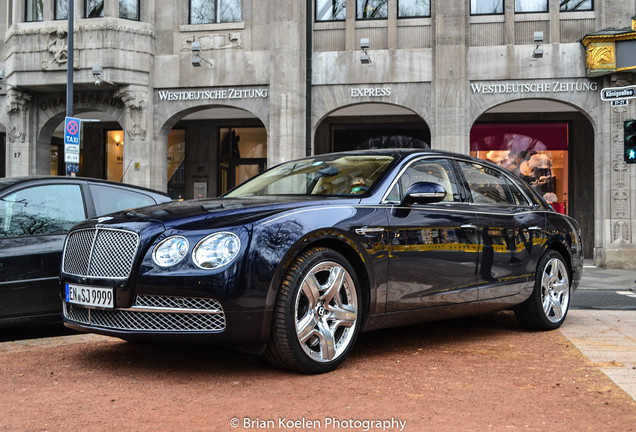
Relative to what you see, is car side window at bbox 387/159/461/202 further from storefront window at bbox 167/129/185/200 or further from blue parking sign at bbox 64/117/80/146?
storefront window at bbox 167/129/185/200

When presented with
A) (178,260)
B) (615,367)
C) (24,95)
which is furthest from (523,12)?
(178,260)

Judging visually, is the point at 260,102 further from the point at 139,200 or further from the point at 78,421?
the point at 78,421

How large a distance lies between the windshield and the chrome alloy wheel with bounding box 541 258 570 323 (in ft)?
6.96

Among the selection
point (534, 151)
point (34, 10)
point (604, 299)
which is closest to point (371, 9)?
point (534, 151)

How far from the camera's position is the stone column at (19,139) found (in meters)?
20.5

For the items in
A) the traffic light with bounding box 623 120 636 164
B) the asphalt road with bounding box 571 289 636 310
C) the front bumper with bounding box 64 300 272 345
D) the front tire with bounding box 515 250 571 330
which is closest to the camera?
the front bumper with bounding box 64 300 272 345

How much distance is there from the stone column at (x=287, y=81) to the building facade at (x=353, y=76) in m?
0.04

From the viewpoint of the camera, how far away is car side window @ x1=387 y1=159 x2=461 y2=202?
549cm

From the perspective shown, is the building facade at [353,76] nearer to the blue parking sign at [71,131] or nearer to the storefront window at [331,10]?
the storefront window at [331,10]

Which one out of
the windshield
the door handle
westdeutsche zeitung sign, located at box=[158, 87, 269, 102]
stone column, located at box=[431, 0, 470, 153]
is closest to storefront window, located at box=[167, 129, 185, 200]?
westdeutsche zeitung sign, located at box=[158, 87, 269, 102]

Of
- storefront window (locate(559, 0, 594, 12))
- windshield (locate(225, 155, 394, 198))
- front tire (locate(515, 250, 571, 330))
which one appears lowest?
front tire (locate(515, 250, 571, 330))

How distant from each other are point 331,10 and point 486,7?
403 cm

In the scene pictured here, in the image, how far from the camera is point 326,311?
4.73 m

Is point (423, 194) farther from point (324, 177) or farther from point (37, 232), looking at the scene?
point (37, 232)
